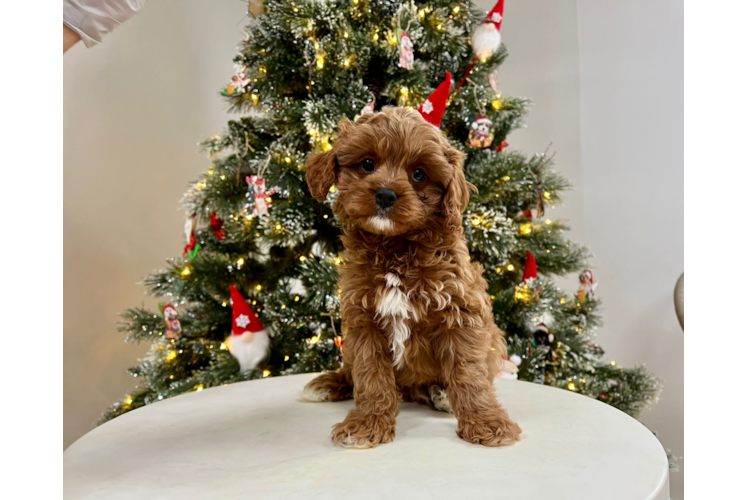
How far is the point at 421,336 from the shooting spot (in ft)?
3.93

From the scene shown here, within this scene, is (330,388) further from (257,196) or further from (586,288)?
(586,288)

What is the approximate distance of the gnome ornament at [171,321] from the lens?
89.2 inches

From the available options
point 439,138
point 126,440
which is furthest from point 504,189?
point 126,440

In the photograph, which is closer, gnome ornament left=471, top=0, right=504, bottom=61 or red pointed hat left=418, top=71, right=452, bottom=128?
red pointed hat left=418, top=71, right=452, bottom=128

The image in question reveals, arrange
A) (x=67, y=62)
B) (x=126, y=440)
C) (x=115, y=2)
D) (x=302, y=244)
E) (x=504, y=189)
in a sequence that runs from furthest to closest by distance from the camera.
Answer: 1. (x=67, y=62)
2. (x=302, y=244)
3. (x=504, y=189)
4. (x=126, y=440)
5. (x=115, y=2)

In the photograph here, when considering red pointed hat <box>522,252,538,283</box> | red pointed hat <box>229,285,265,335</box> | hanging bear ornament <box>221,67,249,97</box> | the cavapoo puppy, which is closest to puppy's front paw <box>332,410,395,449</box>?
the cavapoo puppy

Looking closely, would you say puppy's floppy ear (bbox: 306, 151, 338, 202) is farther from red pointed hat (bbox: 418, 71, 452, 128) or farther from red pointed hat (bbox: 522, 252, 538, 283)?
red pointed hat (bbox: 522, 252, 538, 283)

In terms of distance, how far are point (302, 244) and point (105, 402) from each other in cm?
166

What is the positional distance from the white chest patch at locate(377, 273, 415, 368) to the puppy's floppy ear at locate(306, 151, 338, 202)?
24 centimetres

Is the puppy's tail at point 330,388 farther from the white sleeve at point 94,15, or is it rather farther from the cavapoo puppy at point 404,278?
the white sleeve at point 94,15

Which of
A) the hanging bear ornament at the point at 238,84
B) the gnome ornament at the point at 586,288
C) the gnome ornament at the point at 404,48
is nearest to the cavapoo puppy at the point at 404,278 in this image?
the gnome ornament at the point at 404,48

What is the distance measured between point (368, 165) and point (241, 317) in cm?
115

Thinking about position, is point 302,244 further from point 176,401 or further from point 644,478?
point 644,478

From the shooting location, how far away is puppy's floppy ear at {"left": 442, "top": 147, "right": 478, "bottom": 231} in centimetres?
112
